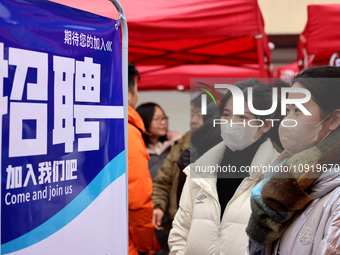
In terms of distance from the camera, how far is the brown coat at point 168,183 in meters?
4.75

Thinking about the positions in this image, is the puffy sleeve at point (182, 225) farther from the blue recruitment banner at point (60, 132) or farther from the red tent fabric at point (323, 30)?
the red tent fabric at point (323, 30)

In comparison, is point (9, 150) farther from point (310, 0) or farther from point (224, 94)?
point (310, 0)

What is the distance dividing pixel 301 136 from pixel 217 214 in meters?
0.70

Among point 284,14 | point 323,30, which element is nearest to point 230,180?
point 323,30

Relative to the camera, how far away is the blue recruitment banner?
1.80m

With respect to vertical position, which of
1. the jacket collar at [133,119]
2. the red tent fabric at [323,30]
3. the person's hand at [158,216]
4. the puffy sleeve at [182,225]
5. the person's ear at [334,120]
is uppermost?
the red tent fabric at [323,30]

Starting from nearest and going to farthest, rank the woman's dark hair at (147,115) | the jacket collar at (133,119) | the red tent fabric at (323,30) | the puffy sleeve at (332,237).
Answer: the puffy sleeve at (332,237)
the jacket collar at (133,119)
the red tent fabric at (323,30)
the woman's dark hair at (147,115)

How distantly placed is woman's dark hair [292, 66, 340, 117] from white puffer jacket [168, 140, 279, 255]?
0.40 metres

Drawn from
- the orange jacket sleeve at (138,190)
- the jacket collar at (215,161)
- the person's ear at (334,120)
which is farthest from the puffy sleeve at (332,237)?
the orange jacket sleeve at (138,190)

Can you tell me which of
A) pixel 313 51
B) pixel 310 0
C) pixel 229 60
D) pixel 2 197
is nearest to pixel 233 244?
pixel 2 197

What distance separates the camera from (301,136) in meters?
2.33

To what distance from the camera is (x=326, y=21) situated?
462 centimetres

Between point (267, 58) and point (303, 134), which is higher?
point (267, 58)

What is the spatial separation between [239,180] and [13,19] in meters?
1.42
